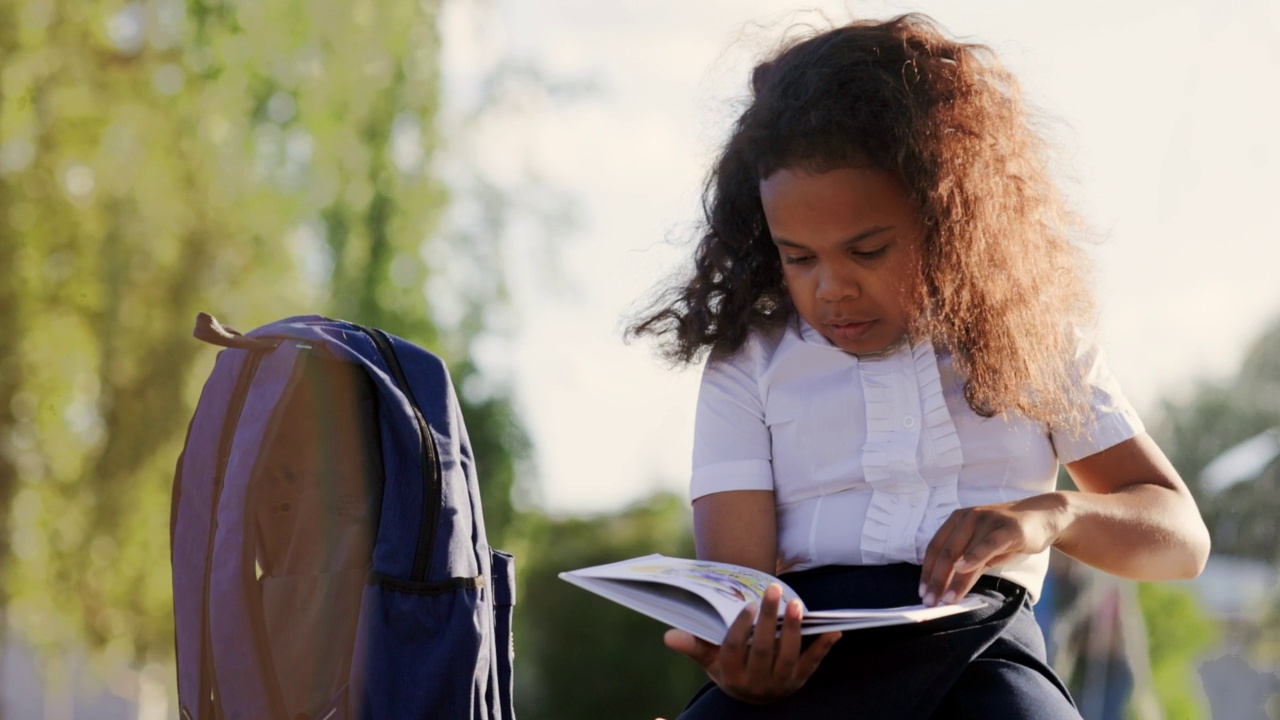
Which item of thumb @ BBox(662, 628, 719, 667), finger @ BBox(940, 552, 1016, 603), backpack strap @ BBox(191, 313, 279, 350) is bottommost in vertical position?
thumb @ BBox(662, 628, 719, 667)

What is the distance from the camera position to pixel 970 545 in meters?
1.38

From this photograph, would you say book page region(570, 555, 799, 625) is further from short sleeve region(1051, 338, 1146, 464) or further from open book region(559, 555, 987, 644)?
short sleeve region(1051, 338, 1146, 464)

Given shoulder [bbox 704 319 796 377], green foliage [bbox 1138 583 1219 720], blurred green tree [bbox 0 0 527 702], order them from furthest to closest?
green foliage [bbox 1138 583 1219 720]
blurred green tree [bbox 0 0 527 702]
shoulder [bbox 704 319 796 377]

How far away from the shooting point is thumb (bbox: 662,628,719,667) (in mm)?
1422

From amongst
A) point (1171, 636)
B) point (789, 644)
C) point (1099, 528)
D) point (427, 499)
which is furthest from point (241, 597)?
point (1171, 636)

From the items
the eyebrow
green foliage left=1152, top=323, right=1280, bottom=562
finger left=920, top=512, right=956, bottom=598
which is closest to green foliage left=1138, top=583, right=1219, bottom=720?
green foliage left=1152, top=323, right=1280, bottom=562

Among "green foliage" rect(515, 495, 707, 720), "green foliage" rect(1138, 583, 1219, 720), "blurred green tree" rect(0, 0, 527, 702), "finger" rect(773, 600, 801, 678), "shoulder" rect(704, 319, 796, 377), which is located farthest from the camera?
"green foliage" rect(515, 495, 707, 720)

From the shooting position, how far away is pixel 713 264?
188cm

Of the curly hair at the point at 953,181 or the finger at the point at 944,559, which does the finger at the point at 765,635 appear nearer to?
the finger at the point at 944,559

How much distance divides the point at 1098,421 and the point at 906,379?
0.77 feet

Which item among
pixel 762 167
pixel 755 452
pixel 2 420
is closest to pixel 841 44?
pixel 762 167

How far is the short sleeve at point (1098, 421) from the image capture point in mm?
1605

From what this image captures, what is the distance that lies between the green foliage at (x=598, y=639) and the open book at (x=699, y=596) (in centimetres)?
768

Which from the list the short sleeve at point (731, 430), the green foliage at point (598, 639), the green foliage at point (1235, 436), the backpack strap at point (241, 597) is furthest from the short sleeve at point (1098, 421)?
the green foliage at point (598, 639)
